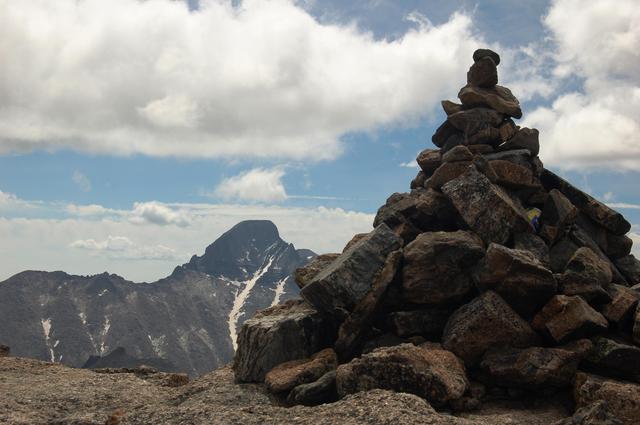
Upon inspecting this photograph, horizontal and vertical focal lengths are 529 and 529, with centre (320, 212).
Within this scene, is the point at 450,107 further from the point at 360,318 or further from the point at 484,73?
the point at 360,318

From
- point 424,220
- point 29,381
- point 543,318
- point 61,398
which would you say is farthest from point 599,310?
point 29,381

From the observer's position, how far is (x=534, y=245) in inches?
1585

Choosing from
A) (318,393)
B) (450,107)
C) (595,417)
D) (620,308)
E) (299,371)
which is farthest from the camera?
(450,107)

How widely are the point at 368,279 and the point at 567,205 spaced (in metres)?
18.8

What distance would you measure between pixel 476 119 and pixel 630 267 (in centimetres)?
1924

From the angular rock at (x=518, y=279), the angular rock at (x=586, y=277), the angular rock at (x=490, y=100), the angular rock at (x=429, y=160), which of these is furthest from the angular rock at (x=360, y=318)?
the angular rock at (x=490, y=100)

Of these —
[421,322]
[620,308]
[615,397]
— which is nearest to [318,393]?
[421,322]

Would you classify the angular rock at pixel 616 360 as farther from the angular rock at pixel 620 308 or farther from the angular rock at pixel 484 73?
the angular rock at pixel 484 73

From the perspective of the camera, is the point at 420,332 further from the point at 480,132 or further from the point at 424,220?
the point at 480,132

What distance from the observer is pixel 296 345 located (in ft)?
130

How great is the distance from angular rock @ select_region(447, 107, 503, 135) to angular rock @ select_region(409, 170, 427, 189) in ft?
20.4

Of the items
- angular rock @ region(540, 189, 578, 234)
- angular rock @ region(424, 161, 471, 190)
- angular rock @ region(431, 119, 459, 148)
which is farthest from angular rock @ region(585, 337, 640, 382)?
angular rock @ region(431, 119, 459, 148)

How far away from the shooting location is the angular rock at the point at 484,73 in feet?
174

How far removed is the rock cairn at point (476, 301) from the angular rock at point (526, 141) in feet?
0.37
